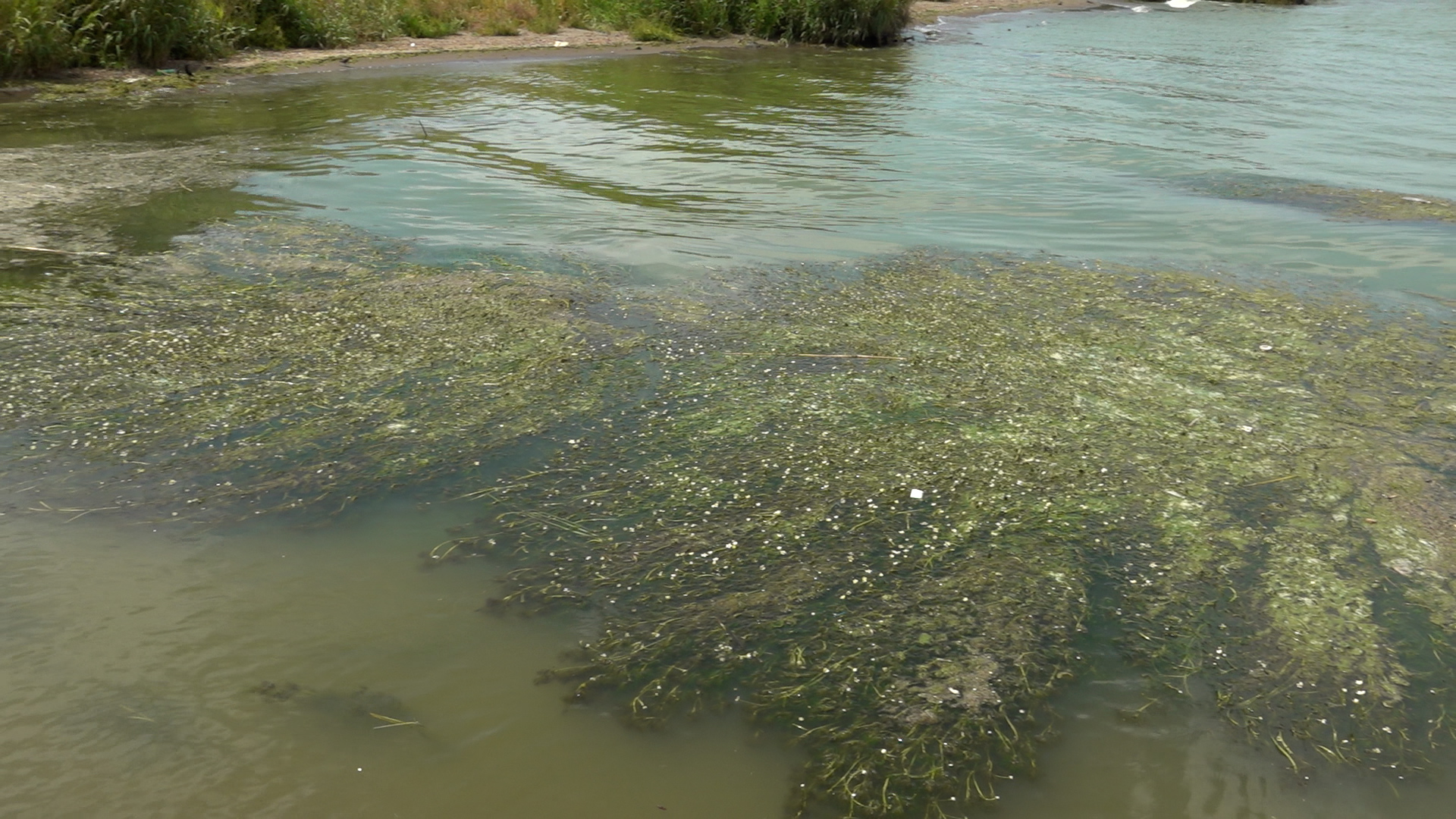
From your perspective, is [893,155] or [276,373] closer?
→ [276,373]

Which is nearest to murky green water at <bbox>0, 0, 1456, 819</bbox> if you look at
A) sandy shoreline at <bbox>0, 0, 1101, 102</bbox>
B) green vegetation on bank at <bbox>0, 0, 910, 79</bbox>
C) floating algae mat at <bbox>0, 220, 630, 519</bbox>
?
floating algae mat at <bbox>0, 220, 630, 519</bbox>

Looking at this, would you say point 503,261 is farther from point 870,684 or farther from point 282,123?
point 282,123

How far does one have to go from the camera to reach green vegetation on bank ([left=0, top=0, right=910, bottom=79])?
17.1 metres

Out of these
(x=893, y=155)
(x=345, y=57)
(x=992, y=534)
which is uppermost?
(x=345, y=57)

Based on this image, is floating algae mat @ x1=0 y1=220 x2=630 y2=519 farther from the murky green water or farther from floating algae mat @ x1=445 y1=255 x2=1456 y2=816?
floating algae mat @ x1=445 y1=255 x2=1456 y2=816

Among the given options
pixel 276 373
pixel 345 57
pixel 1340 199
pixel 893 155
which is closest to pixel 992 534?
pixel 276 373

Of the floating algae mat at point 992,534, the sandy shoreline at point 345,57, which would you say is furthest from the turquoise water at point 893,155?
the floating algae mat at point 992,534

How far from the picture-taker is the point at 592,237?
33.3 ft

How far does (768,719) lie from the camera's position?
13.5ft

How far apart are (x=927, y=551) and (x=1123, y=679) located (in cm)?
105

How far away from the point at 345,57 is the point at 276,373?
16.0 m

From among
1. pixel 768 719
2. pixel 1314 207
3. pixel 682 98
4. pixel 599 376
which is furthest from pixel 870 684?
pixel 682 98

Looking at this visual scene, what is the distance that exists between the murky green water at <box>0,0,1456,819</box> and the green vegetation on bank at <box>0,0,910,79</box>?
1.95m

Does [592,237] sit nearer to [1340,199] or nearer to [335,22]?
[1340,199]
